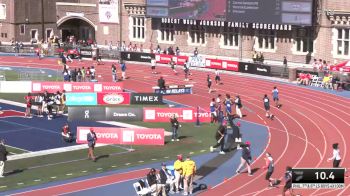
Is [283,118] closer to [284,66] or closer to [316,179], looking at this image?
[284,66]

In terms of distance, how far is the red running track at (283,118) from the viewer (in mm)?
28562

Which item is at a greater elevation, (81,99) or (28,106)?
(81,99)

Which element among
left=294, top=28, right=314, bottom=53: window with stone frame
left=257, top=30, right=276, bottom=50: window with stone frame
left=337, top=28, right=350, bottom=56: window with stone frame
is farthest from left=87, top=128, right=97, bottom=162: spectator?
left=257, top=30, right=276, bottom=50: window with stone frame

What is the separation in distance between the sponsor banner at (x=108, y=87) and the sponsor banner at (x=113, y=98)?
327 centimetres

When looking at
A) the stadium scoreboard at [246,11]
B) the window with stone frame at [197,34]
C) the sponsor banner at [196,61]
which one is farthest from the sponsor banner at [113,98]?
the window with stone frame at [197,34]

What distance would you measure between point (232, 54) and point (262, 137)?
106ft

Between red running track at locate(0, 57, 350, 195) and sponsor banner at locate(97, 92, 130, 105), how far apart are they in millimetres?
4452

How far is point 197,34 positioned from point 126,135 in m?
39.2

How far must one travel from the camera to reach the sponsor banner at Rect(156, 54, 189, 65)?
65906 millimetres

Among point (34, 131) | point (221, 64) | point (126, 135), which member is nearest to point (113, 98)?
point (34, 131)

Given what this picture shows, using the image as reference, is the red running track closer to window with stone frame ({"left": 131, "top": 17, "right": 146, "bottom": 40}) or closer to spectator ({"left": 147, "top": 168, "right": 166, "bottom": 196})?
spectator ({"left": 147, "top": 168, "right": 166, "bottom": 196})

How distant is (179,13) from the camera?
69812 mm

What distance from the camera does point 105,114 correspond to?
133 ft

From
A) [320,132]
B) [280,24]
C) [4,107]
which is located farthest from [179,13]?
[320,132]
